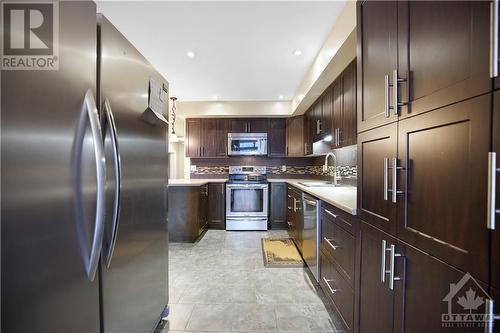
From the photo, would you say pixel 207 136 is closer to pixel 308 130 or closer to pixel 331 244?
pixel 308 130

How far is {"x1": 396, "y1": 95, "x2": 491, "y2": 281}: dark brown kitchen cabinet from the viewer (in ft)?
1.96

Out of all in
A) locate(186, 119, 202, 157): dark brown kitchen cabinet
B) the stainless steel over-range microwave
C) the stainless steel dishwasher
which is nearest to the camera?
the stainless steel dishwasher

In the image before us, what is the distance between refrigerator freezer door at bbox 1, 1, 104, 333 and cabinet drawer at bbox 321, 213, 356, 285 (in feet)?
4.59

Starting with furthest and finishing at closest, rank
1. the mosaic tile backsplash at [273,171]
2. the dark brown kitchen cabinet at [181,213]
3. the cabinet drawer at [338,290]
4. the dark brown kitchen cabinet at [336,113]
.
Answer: the mosaic tile backsplash at [273,171] → the dark brown kitchen cabinet at [181,213] → the dark brown kitchen cabinet at [336,113] → the cabinet drawer at [338,290]

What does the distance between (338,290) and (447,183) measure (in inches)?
49.6

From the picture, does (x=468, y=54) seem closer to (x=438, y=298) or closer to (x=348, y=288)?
(x=438, y=298)

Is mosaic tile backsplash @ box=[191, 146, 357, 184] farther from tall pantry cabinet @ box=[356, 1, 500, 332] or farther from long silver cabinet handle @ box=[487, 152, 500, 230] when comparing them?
long silver cabinet handle @ box=[487, 152, 500, 230]

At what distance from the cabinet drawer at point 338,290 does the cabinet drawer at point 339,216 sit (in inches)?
14.3

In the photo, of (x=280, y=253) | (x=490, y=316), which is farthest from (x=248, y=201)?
(x=490, y=316)

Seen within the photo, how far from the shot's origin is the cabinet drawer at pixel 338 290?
56.3 inches

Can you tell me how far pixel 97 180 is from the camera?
859mm

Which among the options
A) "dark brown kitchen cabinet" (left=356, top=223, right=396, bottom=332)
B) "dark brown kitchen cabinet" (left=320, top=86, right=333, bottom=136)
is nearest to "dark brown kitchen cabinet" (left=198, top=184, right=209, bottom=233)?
"dark brown kitchen cabinet" (left=320, top=86, right=333, bottom=136)

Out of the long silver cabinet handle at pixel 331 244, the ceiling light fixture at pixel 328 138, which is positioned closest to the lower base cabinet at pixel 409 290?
the long silver cabinet handle at pixel 331 244

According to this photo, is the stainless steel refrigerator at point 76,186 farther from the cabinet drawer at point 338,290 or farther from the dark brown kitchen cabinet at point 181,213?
the dark brown kitchen cabinet at point 181,213
